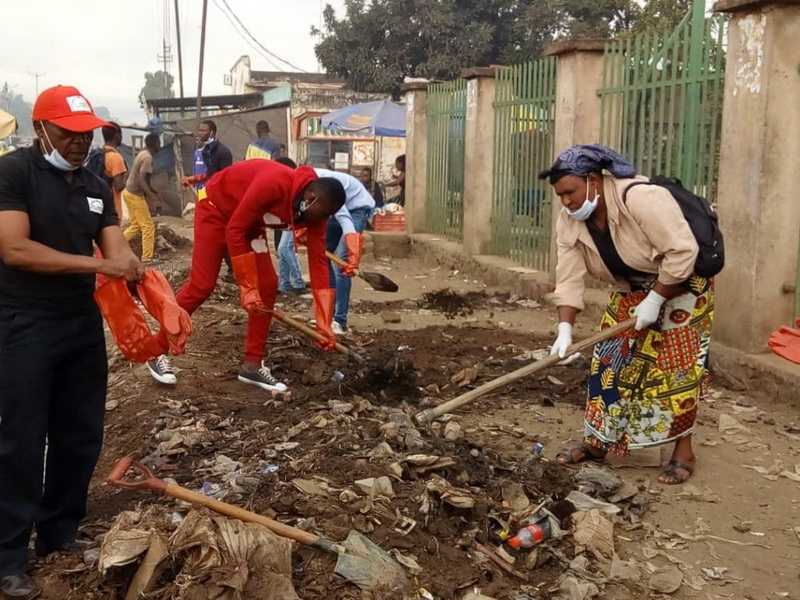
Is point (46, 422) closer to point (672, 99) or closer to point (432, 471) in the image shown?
point (432, 471)

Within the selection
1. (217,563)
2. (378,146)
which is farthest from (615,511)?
(378,146)

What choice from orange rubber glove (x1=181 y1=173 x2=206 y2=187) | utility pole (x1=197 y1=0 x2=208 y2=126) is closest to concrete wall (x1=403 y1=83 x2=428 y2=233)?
orange rubber glove (x1=181 y1=173 x2=206 y2=187)

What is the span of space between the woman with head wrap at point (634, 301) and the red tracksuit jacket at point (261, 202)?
1.79 m

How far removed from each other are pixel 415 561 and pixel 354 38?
2459 cm

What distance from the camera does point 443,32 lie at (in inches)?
977

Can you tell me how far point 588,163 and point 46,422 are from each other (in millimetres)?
2667

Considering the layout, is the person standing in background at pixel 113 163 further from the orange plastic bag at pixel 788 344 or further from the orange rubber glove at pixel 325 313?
the orange plastic bag at pixel 788 344

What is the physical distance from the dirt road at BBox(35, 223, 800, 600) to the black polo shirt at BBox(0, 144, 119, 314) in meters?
0.97

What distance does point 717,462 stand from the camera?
471 cm

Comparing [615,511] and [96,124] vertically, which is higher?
[96,124]

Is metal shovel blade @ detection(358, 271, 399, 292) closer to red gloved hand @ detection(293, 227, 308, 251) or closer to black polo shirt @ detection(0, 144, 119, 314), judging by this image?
red gloved hand @ detection(293, 227, 308, 251)

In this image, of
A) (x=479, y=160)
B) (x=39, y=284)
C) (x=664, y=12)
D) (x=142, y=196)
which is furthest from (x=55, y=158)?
(x=664, y=12)

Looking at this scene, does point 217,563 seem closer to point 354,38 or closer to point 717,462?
point 717,462

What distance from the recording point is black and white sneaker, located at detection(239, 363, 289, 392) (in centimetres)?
563
